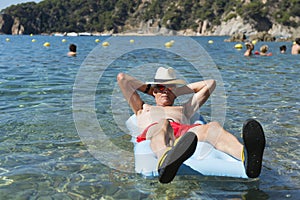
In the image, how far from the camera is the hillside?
286ft

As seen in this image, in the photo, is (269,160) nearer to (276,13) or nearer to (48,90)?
(48,90)

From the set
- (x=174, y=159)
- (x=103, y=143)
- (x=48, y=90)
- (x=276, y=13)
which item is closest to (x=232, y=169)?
(x=174, y=159)

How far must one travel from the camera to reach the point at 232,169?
11.9 ft

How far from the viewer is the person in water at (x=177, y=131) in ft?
10.6

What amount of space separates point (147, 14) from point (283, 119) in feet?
420

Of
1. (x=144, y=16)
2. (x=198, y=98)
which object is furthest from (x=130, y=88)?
(x=144, y=16)

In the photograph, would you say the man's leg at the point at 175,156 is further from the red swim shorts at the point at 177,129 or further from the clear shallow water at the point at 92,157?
the red swim shorts at the point at 177,129

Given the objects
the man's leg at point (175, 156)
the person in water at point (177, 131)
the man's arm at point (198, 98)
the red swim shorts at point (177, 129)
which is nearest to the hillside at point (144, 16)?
the man's arm at point (198, 98)

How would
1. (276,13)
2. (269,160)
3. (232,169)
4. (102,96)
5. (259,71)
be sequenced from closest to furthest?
(232,169)
(269,160)
(102,96)
(259,71)
(276,13)

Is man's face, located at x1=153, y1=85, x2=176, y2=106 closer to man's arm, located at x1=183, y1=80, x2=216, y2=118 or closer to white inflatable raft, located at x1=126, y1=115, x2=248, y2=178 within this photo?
man's arm, located at x1=183, y1=80, x2=216, y2=118

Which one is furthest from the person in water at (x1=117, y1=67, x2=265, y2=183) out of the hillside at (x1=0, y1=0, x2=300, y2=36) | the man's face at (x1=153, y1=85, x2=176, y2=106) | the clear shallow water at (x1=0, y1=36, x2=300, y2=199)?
the hillside at (x1=0, y1=0, x2=300, y2=36)

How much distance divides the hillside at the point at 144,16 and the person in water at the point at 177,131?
8346 centimetres

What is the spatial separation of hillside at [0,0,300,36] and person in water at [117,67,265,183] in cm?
8346

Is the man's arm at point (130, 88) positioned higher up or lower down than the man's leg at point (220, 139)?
higher up
